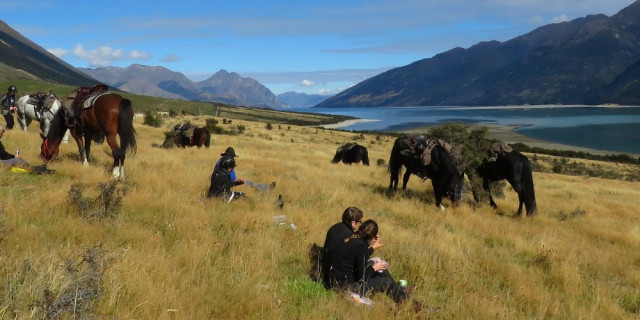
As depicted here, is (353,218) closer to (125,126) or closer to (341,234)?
(341,234)

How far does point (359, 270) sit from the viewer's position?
5.06 metres

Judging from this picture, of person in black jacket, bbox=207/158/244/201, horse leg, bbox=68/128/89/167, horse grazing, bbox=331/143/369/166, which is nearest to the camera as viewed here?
person in black jacket, bbox=207/158/244/201

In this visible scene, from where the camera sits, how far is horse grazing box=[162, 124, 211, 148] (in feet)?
64.2

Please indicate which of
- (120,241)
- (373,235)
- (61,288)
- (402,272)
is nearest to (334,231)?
(373,235)

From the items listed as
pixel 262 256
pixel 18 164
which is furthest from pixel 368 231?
pixel 18 164

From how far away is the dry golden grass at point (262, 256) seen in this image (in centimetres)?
372

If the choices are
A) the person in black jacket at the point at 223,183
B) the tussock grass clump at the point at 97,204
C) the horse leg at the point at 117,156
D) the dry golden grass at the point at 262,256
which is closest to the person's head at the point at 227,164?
the person in black jacket at the point at 223,183

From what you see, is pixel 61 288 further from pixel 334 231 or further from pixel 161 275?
pixel 334 231

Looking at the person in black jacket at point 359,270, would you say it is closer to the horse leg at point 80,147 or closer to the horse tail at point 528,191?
the horse leg at point 80,147

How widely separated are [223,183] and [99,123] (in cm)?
380

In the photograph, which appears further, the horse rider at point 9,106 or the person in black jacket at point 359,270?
the horse rider at point 9,106

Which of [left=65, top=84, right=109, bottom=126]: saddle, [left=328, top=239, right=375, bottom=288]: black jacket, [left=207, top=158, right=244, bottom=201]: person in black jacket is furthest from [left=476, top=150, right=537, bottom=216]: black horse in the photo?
[left=65, top=84, right=109, bottom=126]: saddle

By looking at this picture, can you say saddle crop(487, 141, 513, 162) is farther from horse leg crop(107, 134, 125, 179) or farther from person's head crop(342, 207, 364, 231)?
horse leg crop(107, 134, 125, 179)

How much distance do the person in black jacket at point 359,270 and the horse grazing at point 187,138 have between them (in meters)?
16.0
